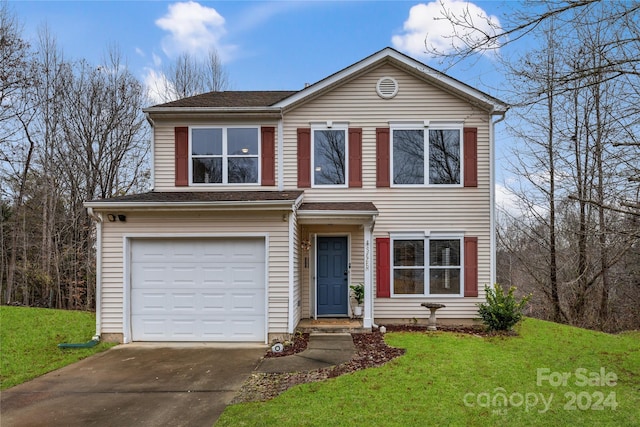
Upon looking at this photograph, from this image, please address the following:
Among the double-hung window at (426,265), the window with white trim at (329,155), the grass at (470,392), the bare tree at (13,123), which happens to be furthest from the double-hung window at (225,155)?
the bare tree at (13,123)

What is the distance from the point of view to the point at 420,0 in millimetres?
6328

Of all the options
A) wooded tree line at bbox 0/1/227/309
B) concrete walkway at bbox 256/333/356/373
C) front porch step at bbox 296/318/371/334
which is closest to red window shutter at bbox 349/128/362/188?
front porch step at bbox 296/318/371/334

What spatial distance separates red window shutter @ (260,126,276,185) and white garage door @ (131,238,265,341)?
86.0 inches

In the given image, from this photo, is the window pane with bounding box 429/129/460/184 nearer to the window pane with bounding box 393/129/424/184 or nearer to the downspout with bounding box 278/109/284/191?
the window pane with bounding box 393/129/424/184

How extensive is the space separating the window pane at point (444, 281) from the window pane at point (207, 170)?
591cm

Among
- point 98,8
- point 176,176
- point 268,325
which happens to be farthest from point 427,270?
point 98,8

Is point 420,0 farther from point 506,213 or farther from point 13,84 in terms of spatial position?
point 13,84

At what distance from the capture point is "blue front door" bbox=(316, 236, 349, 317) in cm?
955

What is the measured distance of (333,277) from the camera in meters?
9.62

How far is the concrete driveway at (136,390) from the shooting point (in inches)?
173

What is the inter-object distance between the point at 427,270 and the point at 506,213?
25.1 ft

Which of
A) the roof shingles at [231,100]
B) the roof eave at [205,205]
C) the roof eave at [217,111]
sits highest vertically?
the roof shingles at [231,100]

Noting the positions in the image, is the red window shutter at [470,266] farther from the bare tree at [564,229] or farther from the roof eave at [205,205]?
the roof eave at [205,205]

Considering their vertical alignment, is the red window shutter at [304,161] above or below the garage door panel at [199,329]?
above
